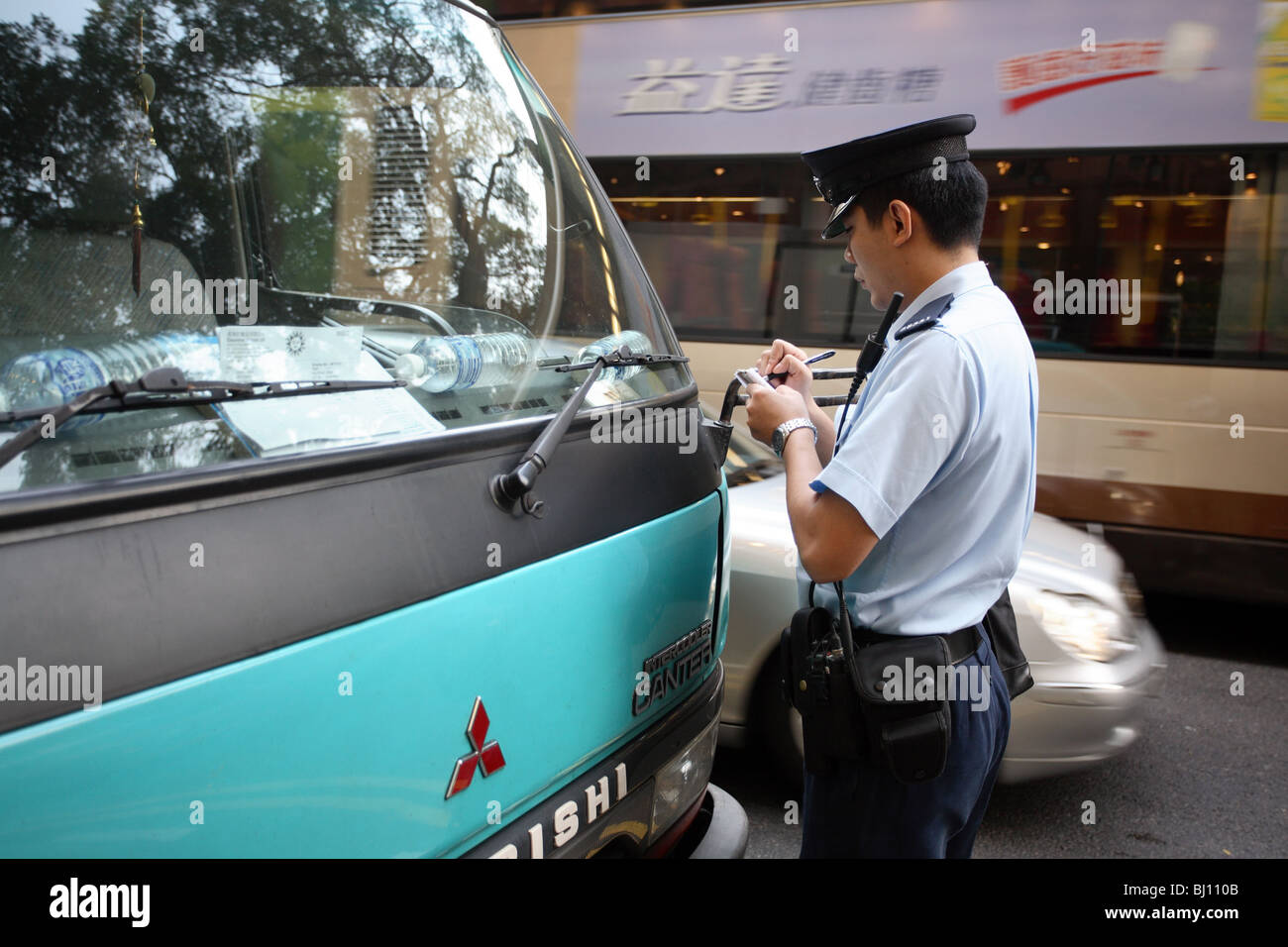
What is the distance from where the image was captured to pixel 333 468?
1.38 metres

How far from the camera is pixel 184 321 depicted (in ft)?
5.14

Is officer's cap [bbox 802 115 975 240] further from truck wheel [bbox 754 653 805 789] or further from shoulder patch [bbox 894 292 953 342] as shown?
truck wheel [bbox 754 653 805 789]

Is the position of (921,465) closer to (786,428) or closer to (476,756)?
(786,428)

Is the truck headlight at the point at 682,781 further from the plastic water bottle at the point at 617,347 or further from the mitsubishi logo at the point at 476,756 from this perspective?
the plastic water bottle at the point at 617,347

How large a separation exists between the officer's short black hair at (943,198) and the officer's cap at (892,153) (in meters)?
0.02

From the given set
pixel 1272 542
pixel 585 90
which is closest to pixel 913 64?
pixel 585 90

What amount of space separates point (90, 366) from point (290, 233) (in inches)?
26.7

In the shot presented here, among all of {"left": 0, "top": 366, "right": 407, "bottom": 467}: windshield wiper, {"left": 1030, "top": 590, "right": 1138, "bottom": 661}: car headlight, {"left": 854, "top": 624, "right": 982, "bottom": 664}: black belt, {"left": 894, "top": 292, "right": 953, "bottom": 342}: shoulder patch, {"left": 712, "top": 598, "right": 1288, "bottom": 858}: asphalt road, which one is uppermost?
{"left": 894, "top": 292, "right": 953, "bottom": 342}: shoulder patch

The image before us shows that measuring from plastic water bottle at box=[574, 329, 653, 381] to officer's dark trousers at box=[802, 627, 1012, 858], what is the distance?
0.90 meters

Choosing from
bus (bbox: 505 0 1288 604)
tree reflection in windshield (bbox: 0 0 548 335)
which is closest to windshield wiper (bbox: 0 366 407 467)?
tree reflection in windshield (bbox: 0 0 548 335)

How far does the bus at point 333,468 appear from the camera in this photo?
3.73ft

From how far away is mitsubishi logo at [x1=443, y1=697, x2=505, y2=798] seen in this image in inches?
57.4

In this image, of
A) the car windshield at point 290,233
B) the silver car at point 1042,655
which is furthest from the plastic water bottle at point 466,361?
the silver car at point 1042,655

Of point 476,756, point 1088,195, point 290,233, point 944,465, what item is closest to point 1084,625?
point 944,465
